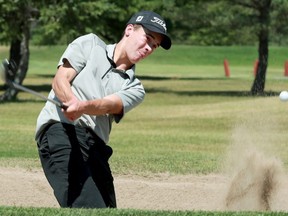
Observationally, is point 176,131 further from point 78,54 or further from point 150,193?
point 78,54

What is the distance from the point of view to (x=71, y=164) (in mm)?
6254

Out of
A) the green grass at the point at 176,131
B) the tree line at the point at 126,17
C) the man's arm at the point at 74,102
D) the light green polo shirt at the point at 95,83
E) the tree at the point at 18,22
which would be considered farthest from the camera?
the tree line at the point at 126,17

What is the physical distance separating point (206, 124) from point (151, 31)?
51.9ft

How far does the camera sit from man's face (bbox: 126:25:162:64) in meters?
6.28

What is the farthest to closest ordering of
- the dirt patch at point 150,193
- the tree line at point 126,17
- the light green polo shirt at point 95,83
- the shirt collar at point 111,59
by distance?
the tree line at point 126,17
the dirt patch at point 150,193
the shirt collar at point 111,59
the light green polo shirt at point 95,83

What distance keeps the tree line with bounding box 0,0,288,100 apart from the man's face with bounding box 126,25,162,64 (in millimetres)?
20302

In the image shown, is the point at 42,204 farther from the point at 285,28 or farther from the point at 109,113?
the point at 285,28

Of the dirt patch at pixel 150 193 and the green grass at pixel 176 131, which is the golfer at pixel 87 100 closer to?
the green grass at pixel 176 131

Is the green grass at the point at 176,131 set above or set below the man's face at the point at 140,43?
below

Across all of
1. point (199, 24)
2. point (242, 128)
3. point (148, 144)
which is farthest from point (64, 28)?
point (242, 128)

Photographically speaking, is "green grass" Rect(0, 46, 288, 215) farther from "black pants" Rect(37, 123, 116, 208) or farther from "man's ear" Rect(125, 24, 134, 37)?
"man's ear" Rect(125, 24, 134, 37)

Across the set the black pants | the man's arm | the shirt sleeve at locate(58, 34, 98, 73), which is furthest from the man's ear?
the black pants

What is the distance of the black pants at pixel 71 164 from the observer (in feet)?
20.5


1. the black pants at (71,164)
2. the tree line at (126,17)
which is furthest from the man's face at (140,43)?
the tree line at (126,17)
